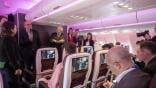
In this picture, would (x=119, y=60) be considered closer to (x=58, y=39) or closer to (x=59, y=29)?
(x=58, y=39)

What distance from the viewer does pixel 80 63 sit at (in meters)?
3.22

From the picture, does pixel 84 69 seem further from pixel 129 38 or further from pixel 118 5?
pixel 129 38

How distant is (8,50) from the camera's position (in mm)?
3619

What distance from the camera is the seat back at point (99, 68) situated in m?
3.79

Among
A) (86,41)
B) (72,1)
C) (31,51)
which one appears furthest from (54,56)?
(86,41)

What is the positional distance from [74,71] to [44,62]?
1.63 metres

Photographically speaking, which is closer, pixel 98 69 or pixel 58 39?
pixel 98 69

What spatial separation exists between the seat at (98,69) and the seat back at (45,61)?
1.18 meters

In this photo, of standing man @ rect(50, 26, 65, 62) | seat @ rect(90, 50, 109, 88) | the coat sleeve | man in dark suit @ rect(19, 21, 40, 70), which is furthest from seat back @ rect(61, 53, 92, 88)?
standing man @ rect(50, 26, 65, 62)

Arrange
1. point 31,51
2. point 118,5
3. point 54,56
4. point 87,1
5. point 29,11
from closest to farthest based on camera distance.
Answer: point 87,1
point 118,5
point 54,56
point 31,51
point 29,11

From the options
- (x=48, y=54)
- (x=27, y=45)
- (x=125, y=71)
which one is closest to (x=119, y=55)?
(x=125, y=71)

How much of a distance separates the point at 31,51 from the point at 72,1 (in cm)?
215

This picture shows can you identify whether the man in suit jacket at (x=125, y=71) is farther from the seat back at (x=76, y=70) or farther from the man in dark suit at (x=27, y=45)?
the man in dark suit at (x=27, y=45)

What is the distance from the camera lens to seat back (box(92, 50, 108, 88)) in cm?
379
